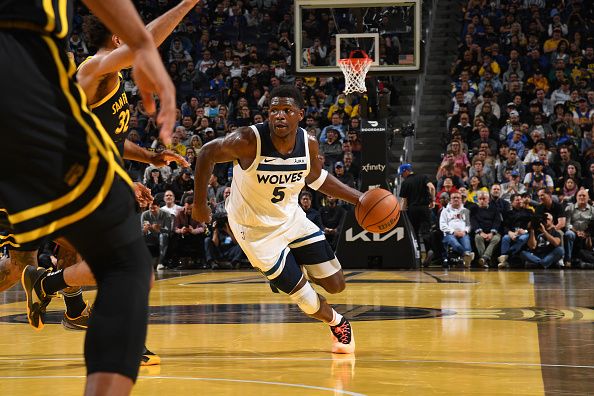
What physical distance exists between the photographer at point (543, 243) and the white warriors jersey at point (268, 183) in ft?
31.9

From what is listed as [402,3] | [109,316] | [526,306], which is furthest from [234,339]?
[402,3]

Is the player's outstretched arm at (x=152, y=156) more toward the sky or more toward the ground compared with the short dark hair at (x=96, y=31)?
more toward the ground

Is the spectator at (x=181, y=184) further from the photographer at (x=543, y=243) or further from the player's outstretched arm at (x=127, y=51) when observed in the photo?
the player's outstretched arm at (x=127, y=51)

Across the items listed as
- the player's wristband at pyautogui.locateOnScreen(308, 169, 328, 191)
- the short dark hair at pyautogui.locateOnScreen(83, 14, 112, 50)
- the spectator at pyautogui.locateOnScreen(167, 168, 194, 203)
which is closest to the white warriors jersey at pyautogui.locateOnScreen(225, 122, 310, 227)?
the player's wristband at pyautogui.locateOnScreen(308, 169, 328, 191)

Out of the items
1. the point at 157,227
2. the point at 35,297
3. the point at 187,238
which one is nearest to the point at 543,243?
the point at 187,238

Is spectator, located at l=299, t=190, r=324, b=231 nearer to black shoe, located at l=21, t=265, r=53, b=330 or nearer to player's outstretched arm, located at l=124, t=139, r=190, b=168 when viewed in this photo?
black shoe, located at l=21, t=265, r=53, b=330

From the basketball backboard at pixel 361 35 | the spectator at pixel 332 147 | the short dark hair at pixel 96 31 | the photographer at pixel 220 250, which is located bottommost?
the photographer at pixel 220 250

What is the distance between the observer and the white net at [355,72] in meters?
13.7

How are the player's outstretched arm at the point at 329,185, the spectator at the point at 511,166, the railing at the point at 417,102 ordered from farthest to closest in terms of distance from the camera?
1. the railing at the point at 417,102
2. the spectator at the point at 511,166
3. the player's outstretched arm at the point at 329,185

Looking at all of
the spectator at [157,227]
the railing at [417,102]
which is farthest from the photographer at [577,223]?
the spectator at [157,227]

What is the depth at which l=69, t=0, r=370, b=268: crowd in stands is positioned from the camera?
1638cm

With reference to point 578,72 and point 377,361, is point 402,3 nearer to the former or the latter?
point 578,72

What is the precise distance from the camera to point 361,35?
46.5 ft

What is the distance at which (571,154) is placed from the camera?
54.9 ft
